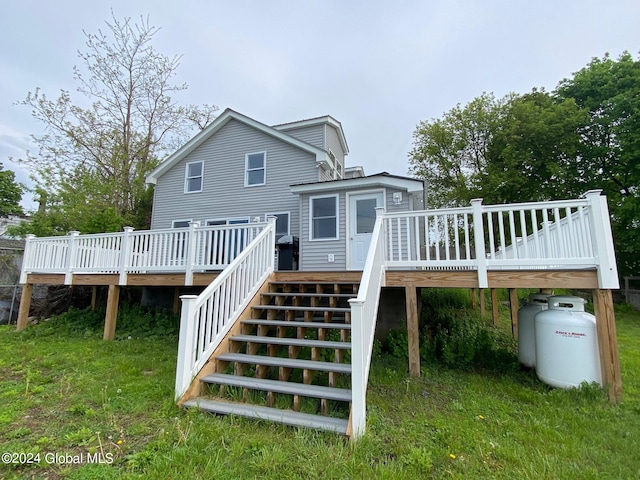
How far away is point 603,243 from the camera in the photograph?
376cm

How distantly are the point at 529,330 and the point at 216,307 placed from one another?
469 cm

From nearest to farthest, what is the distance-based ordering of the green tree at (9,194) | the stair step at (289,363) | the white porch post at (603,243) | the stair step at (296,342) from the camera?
the stair step at (289,363)
the stair step at (296,342)
the white porch post at (603,243)
the green tree at (9,194)

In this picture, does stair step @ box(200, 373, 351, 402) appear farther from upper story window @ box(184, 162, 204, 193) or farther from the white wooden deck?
upper story window @ box(184, 162, 204, 193)

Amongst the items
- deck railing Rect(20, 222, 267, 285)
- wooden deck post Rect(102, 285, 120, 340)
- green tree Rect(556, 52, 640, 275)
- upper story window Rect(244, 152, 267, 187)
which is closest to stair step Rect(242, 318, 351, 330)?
deck railing Rect(20, 222, 267, 285)

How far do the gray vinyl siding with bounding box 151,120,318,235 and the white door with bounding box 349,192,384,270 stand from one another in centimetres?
200

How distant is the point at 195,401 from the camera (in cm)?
318

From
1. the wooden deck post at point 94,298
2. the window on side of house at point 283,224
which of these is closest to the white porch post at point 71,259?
the wooden deck post at point 94,298

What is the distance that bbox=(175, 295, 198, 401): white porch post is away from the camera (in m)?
3.25

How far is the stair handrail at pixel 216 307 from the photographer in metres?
3.35

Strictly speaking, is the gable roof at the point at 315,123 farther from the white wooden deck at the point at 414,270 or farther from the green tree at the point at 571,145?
the green tree at the point at 571,145

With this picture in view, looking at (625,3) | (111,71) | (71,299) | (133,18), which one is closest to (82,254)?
(71,299)

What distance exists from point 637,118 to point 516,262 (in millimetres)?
14641

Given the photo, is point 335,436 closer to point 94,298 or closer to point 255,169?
point 255,169

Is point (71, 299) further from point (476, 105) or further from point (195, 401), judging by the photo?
point (476, 105)
